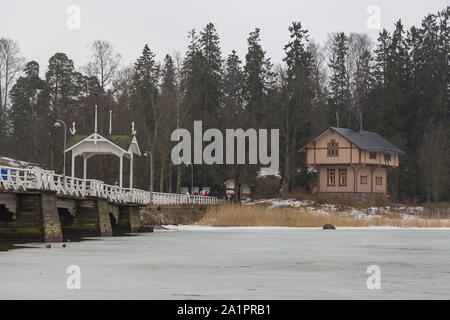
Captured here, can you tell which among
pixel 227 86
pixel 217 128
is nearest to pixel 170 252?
pixel 217 128

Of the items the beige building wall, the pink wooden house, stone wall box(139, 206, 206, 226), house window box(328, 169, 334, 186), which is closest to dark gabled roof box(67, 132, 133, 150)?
stone wall box(139, 206, 206, 226)

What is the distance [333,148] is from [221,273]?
73233mm

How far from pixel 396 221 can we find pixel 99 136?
25724mm

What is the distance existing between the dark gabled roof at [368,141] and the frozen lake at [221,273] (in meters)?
60.1

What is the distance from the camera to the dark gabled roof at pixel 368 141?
91.3 m

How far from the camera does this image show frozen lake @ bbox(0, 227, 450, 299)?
16141mm

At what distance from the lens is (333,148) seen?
92812mm

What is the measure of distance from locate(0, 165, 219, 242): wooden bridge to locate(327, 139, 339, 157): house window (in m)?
27.2

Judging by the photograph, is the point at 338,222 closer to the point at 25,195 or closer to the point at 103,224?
the point at 103,224

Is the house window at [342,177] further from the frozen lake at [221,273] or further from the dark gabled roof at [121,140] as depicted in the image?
the frozen lake at [221,273]

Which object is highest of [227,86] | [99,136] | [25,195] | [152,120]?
[227,86]

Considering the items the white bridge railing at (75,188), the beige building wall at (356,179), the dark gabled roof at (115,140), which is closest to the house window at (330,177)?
the beige building wall at (356,179)

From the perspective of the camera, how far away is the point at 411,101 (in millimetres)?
105250

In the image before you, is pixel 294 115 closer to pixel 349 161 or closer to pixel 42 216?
pixel 349 161
